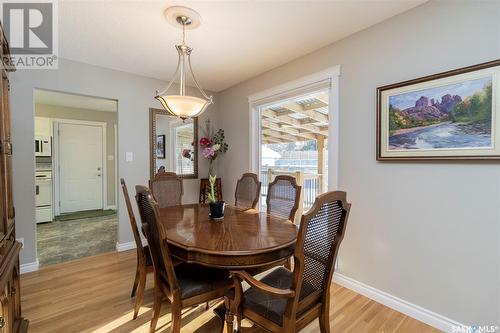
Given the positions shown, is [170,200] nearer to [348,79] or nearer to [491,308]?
[348,79]

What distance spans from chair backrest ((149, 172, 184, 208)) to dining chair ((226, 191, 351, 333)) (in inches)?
68.7

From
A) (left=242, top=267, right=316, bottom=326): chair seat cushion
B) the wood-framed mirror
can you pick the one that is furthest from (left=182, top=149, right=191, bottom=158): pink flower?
(left=242, top=267, right=316, bottom=326): chair seat cushion

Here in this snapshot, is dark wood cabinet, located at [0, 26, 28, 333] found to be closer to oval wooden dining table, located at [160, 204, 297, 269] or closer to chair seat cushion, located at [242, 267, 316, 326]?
oval wooden dining table, located at [160, 204, 297, 269]

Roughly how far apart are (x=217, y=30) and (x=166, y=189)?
1.81 metres

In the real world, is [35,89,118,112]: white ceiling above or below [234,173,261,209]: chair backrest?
above

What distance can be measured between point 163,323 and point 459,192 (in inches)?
95.2

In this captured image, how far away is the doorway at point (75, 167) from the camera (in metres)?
4.46

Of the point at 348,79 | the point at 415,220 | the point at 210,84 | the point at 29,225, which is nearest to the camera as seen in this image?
the point at 415,220

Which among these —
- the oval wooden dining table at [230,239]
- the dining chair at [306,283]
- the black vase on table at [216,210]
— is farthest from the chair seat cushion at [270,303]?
the black vase on table at [216,210]

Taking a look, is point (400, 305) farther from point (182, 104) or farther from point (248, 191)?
point (182, 104)

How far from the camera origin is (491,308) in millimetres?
1596

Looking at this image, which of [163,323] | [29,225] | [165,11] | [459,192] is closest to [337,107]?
[459,192]

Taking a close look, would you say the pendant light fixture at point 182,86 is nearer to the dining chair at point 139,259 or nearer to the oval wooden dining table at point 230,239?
the dining chair at point 139,259

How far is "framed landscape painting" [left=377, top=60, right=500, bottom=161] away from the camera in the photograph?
5.14 ft
